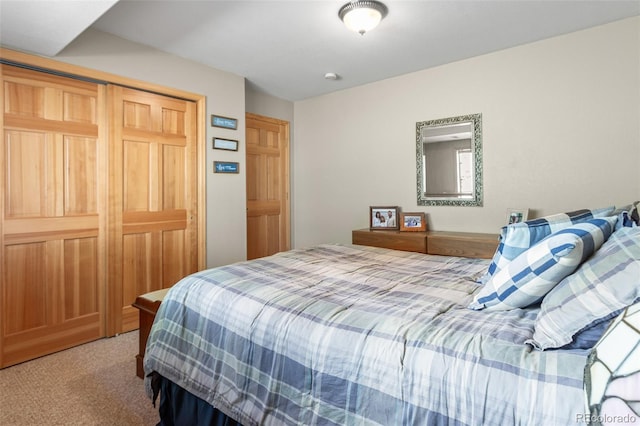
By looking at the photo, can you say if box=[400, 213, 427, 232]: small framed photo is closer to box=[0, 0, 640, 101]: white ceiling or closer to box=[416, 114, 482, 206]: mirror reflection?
box=[416, 114, 482, 206]: mirror reflection

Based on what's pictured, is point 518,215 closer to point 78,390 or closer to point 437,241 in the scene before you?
point 437,241

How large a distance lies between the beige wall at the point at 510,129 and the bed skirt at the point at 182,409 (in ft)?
9.55

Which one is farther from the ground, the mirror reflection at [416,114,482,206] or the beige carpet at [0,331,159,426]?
the mirror reflection at [416,114,482,206]

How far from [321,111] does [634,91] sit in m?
3.12

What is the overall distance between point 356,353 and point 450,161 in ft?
9.63

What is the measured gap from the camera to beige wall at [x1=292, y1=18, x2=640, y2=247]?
277 cm

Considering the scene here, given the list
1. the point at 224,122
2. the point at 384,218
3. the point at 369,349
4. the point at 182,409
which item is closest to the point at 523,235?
the point at 369,349

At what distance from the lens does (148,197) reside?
3.14 metres

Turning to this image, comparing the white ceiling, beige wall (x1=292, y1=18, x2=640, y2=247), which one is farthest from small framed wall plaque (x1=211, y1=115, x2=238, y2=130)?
beige wall (x1=292, y1=18, x2=640, y2=247)

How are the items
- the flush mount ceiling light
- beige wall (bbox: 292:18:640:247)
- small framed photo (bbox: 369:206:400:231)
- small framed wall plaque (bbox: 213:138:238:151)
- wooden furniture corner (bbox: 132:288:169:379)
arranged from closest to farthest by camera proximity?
wooden furniture corner (bbox: 132:288:169:379), the flush mount ceiling light, beige wall (bbox: 292:18:640:247), small framed wall plaque (bbox: 213:138:238:151), small framed photo (bbox: 369:206:400:231)

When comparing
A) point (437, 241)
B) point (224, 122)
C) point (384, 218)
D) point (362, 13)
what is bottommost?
point (437, 241)

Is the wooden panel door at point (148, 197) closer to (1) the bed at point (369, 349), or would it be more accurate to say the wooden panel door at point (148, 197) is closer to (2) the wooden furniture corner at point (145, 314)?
(2) the wooden furniture corner at point (145, 314)

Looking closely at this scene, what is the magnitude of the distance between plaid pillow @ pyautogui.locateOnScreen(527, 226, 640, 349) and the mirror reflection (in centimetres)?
245

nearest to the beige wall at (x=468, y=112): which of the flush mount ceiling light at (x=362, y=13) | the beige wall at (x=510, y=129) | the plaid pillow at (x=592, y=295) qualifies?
the beige wall at (x=510, y=129)
